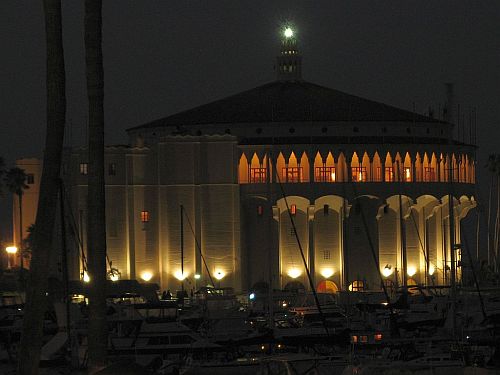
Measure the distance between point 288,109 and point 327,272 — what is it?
1309cm

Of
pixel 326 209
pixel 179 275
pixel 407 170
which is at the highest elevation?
pixel 407 170

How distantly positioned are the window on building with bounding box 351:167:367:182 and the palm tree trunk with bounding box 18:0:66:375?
7233cm

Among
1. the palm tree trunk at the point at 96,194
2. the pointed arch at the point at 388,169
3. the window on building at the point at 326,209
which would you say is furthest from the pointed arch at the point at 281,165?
the palm tree trunk at the point at 96,194

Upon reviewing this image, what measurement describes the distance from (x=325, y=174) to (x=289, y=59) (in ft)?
61.1

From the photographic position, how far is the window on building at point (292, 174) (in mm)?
98438

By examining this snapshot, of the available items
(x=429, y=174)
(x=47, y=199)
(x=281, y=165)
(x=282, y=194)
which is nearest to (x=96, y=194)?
(x=47, y=199)

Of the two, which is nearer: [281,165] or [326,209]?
[281,165]

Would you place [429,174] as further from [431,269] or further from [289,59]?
[289,59]

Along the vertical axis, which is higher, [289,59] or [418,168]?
[289,59]

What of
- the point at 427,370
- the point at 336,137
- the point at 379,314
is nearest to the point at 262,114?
the point at 336,137

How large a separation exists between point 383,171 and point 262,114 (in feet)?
34.0

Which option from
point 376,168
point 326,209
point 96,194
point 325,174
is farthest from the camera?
point 326,209

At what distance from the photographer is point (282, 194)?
97438mm

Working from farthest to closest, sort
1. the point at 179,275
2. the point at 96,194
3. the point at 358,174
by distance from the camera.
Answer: the point at 358,174 < the point at 179,275 < the point at 96,194
